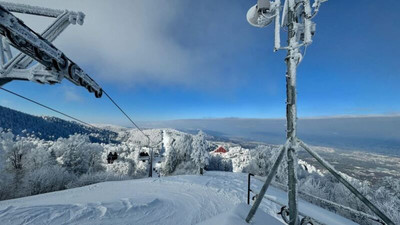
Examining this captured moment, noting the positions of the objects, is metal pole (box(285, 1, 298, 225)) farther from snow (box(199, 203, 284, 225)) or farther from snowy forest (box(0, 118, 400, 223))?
snowy forest (box(0, 118, 400, 223))

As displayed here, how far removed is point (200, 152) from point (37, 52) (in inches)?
948

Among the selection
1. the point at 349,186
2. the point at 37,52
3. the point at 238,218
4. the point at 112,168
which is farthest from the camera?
the point at 112,168

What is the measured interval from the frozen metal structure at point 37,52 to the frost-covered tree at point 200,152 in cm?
2087

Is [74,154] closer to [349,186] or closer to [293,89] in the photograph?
[293,89]

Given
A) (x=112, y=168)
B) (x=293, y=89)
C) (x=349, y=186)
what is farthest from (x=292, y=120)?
(x=112, y=168)

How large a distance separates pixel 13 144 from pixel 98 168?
49.1ft

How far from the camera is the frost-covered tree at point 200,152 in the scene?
2550 centimetres

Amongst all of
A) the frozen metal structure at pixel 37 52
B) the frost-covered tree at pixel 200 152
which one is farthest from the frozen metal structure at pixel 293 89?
the frost-covered tree at pixel 200 152

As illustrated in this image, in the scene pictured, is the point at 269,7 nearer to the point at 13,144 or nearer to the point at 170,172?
the point at 170,172

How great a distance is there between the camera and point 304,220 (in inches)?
105

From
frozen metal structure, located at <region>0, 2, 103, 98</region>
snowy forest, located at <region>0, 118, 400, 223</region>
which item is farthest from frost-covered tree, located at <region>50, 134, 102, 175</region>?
frozen metal structure, located at <region>0, 2, 103, 98</region>

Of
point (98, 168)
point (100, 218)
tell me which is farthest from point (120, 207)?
point (98, 168)

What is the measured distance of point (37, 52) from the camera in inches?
139

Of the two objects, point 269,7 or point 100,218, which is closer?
point 269,7
